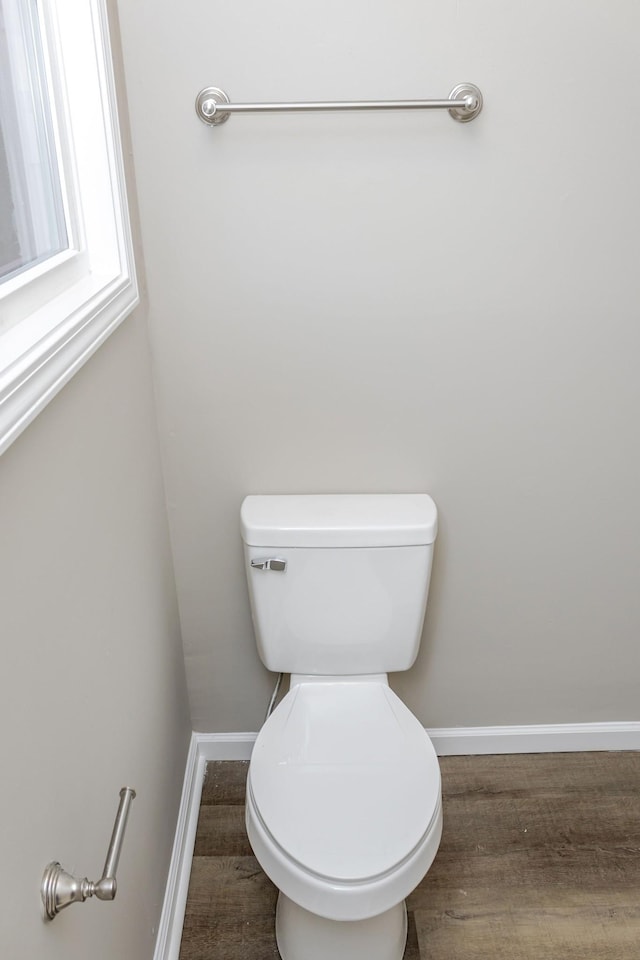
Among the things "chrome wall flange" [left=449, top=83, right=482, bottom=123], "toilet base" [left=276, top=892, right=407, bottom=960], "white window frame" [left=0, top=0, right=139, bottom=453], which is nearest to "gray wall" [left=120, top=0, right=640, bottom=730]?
"chrome wall flange" [left=449, top=83, right=482, bottom=123]

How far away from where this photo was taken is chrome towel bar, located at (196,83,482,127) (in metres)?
1.35

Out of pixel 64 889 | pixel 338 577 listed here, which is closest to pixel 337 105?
pixel 338 577

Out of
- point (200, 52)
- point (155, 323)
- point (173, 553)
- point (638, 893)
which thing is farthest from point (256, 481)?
point (638, 893)

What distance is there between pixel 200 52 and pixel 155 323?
1.58ft

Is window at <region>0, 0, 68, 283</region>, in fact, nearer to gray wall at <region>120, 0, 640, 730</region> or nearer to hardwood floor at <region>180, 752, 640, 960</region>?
gray wall at <region>120, 0, 640, 730</region>

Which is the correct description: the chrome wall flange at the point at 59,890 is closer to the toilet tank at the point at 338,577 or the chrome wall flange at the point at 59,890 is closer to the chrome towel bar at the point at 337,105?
the toilet tank at the point at 338,577

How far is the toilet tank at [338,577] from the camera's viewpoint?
157 cm

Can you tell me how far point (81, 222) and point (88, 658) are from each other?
0.70 metres

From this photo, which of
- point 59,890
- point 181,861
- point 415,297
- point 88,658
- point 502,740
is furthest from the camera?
point 502,740

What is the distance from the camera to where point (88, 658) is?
1057mm

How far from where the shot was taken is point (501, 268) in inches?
60.6

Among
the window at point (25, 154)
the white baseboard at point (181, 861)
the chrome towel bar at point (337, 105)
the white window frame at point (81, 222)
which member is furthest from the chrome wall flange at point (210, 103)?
the white baseboard at point (181, 861)

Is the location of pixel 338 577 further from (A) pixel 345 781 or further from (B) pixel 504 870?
(B) pixel 504 870

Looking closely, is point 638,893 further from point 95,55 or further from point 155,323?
point 95,55
